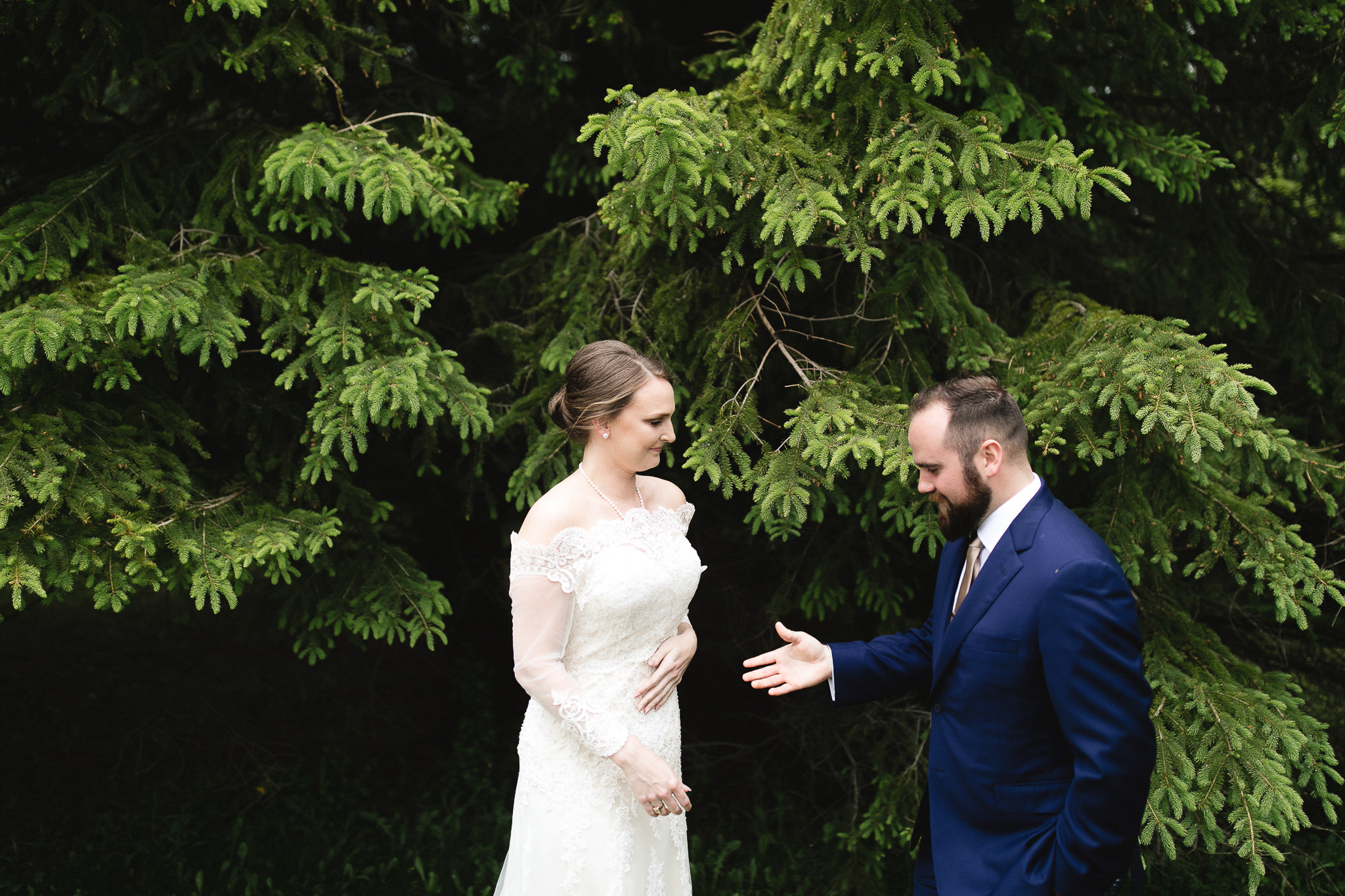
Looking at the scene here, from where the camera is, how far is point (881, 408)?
3676 mm

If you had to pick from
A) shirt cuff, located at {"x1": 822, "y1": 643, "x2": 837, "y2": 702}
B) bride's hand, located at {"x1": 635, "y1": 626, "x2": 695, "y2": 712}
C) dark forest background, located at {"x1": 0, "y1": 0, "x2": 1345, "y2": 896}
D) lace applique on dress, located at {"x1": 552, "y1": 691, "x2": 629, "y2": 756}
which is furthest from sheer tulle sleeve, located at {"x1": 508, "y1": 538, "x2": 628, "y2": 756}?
dark forest background, located at {"x1": 0, "y1": 0, "x2": 1345, "y2": 896}

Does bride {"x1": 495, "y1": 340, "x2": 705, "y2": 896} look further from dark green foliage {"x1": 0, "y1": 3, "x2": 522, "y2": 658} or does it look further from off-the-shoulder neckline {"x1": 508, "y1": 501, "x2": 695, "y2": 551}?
dark green foliage {"x1": 0, "y1": 3, "x2": 522, "y2": 658}

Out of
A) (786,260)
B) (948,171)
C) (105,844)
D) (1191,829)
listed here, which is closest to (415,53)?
(786,260)

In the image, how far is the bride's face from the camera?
3.03 metres

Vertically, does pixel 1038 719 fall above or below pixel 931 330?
below

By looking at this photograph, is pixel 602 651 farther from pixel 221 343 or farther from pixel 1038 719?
pixel 221 343

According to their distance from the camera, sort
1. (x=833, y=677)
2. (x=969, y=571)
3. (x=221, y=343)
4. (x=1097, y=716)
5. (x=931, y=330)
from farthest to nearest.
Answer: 1. (x=931, y=330)
2. (x=221, y=343)
3. (x=833, y=677)
4. (x=969, y=571)
5. (x=1097, y=716)

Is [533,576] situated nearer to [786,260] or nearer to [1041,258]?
[786,260]

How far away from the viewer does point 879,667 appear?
3.16m

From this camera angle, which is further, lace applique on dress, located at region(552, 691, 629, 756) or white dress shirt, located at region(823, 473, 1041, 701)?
lace applique on dress, located at region(552, 691, 629, 756)

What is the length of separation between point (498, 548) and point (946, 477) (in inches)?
171

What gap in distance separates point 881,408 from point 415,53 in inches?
171

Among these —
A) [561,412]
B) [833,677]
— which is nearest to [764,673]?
[833,677]

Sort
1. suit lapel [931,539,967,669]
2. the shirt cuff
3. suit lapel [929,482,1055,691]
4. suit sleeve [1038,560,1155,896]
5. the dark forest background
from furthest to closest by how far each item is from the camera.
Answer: the dark forest background < the shirt cuff < suit lapel [931,539,967,669] < suit lapel [929,482,1055,691] < suit sleeve [1038,560,1155,896]
